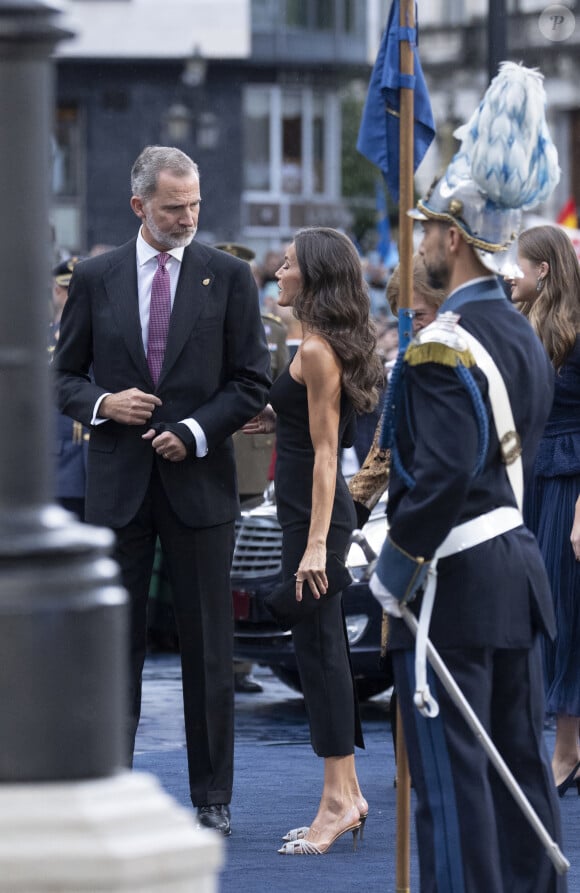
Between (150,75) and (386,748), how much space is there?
3452cm

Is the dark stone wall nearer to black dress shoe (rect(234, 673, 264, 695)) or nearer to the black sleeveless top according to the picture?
black dress shoe (rect(234, 673, 264, 695))

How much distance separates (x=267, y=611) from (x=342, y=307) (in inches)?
109

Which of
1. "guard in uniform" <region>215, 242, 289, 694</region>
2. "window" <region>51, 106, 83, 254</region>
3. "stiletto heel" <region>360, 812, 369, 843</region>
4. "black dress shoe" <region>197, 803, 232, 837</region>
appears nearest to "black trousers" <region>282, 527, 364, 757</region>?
"stiletto heel" <region>360, 812, 369, 843</region>

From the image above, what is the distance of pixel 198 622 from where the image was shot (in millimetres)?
6684

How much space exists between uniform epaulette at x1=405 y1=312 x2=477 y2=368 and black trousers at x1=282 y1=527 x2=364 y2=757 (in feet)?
6.49

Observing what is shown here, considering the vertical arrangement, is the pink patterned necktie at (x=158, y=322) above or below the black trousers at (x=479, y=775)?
above

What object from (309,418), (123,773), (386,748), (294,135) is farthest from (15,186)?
(294,135)

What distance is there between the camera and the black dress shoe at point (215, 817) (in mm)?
6660

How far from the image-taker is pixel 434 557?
15.5 feet

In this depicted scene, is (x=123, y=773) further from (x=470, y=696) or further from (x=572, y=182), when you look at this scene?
(x=572, y=182)

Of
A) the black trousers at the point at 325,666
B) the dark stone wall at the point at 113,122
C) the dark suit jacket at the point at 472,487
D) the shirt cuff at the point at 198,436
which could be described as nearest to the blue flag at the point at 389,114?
the shirt cuff at the point at 198,436

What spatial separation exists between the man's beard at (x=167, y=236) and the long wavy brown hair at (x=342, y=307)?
37 cm

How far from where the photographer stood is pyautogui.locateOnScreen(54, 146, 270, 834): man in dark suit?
6543 mm

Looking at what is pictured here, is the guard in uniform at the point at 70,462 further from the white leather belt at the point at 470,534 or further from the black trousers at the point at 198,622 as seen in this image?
the white leather belt at the point at 470,534
